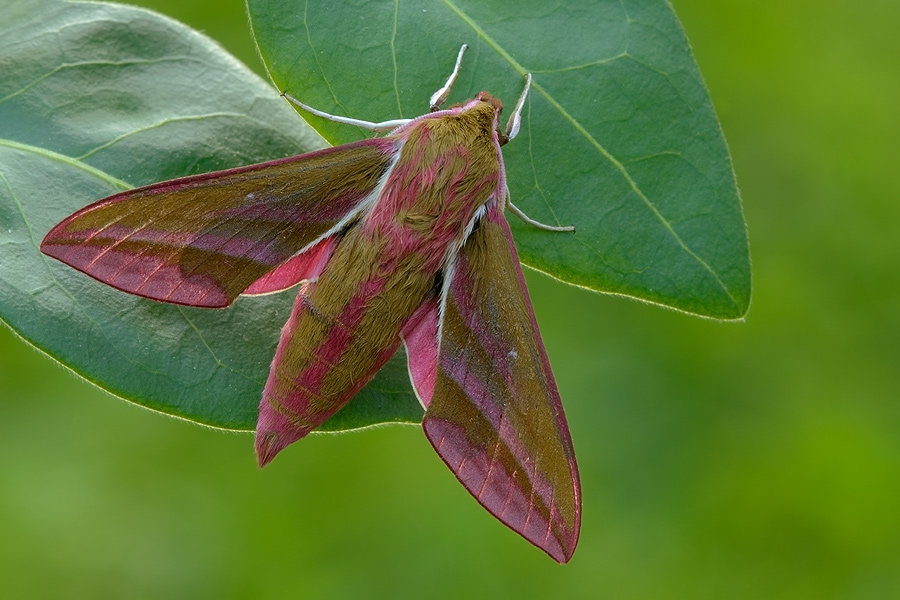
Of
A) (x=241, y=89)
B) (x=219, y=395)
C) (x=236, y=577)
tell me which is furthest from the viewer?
(x=236, y=577)

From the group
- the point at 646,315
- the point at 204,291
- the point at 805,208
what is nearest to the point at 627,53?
the point at 204,291

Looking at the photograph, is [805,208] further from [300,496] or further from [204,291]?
[204,291]

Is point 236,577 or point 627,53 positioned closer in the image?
point 627,53

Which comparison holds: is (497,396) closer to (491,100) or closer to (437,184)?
(437,184)

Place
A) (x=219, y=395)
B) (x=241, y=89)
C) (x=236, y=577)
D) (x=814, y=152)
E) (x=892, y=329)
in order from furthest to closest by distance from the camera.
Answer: (x=814, y=152) < (x=892, y=329) < (x=236, y=577) < (x=241, y=89) < (x=219, y=395)

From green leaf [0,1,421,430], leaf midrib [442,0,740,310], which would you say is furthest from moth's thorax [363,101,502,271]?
green leaf [0,1,421,430]

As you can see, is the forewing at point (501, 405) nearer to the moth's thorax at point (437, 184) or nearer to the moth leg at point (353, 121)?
the moth's thorax at point (437, 184)

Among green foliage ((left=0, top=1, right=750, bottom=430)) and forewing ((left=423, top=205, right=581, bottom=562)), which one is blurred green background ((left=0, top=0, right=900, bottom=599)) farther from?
green foliage ((left=0, top=1, right=750, bottom=430))

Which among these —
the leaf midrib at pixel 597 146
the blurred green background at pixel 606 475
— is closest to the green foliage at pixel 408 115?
the leaf midrib at pixel 597 146

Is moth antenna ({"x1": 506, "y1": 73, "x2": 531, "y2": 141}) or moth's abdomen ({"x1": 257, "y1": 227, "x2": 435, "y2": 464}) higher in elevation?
moth antenna ({"x1": 506, "y1": 73, "x2": 531, "y2": 141})
